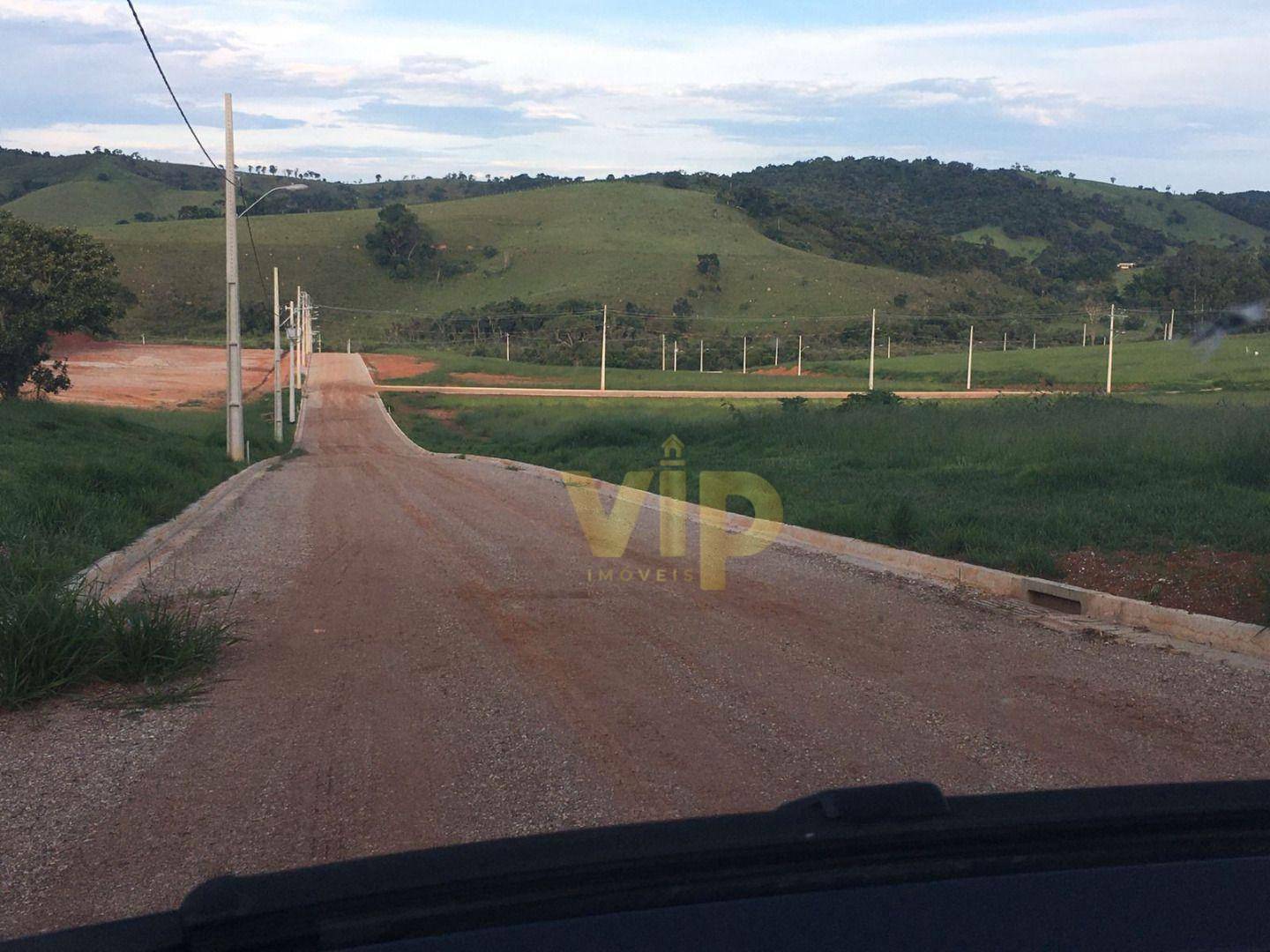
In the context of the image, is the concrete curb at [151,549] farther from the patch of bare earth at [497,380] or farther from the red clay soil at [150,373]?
the patch of bare earth at [497,380]

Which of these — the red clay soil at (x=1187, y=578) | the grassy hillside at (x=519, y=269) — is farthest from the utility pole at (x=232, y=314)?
the grassy hillside at (x=519, y=269)

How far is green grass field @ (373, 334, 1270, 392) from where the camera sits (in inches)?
2159

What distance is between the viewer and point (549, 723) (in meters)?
6.50

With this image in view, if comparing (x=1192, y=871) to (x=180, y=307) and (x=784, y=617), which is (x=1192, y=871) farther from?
(x=180, y=307)

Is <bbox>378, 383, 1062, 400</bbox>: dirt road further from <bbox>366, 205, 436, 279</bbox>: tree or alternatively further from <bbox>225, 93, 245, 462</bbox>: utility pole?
<bbox>366, 205, 436, 279</bbox>: tree

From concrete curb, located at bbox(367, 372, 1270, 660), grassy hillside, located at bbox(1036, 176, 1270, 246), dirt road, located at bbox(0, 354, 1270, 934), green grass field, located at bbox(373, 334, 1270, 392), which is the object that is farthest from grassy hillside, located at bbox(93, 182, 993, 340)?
dirt road, located at bbox(0, 354, 1270, 934)

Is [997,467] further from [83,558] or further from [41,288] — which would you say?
[41,288]

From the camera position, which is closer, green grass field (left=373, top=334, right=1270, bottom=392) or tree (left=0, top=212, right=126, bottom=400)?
tree (left=0, top=212, right=126, bottom=400)

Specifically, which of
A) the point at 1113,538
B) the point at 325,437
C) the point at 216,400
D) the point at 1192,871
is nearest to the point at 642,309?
A: the point at 216,400

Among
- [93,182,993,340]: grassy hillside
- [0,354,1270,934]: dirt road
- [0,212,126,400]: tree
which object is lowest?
[0,354,1270,934]: dirt road

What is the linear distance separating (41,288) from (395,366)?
50.8m

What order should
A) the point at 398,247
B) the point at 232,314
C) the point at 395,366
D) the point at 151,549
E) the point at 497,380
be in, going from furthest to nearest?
the point at 398,247 < the point at 395,366 < the point at 497,380 < the point at 232,314 < the point at 151,549

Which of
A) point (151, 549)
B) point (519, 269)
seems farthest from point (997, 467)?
point (519, 269)

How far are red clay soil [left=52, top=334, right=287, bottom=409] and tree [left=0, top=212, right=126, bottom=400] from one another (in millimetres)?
15989
